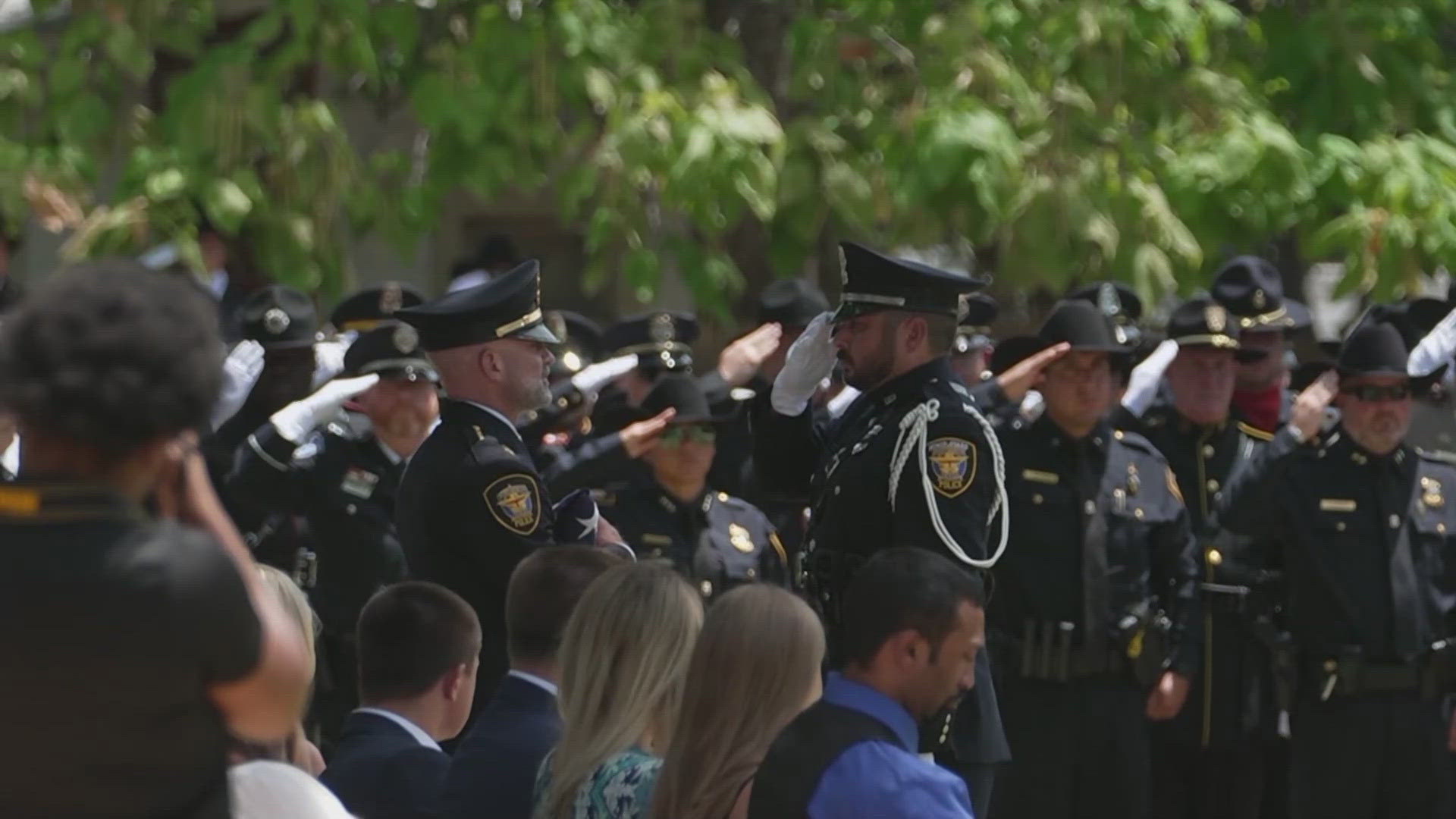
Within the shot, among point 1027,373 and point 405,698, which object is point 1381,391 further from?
point 405,698

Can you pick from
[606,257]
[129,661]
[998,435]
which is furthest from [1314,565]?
[129,661]

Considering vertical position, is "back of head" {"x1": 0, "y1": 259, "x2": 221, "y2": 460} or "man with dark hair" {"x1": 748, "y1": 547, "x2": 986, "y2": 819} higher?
"back of head" {"x1": 0, "y1": 259, "x2": 221, "y2": 460}

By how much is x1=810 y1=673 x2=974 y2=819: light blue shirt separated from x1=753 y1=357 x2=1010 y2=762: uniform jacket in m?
1.37

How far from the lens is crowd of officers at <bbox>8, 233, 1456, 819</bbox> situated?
24.7 feet

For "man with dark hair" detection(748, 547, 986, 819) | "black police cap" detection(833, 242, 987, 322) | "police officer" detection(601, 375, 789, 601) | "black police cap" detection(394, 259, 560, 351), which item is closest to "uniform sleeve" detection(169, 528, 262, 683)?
"man with dark hair" detection(748, 547, 986, 819)

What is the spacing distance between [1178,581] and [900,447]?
2682 millimetres

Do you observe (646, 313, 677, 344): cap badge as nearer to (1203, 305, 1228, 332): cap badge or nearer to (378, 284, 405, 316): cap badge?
(378, 284, 405, 316): cap badge

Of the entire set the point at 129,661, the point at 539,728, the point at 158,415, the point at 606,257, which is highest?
the point at 158,415

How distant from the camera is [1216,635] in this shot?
8359 millimetres

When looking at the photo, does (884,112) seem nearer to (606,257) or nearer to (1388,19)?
(606,257)

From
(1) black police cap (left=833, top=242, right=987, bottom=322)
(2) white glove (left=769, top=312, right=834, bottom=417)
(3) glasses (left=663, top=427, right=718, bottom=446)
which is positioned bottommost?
(3) glasses (left=663, top=427, right=718, bottom=446)

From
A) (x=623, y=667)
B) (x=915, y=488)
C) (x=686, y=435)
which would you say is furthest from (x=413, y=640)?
(x=686, y=435)

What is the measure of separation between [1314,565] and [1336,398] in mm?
679

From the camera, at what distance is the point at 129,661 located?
2.89 m
